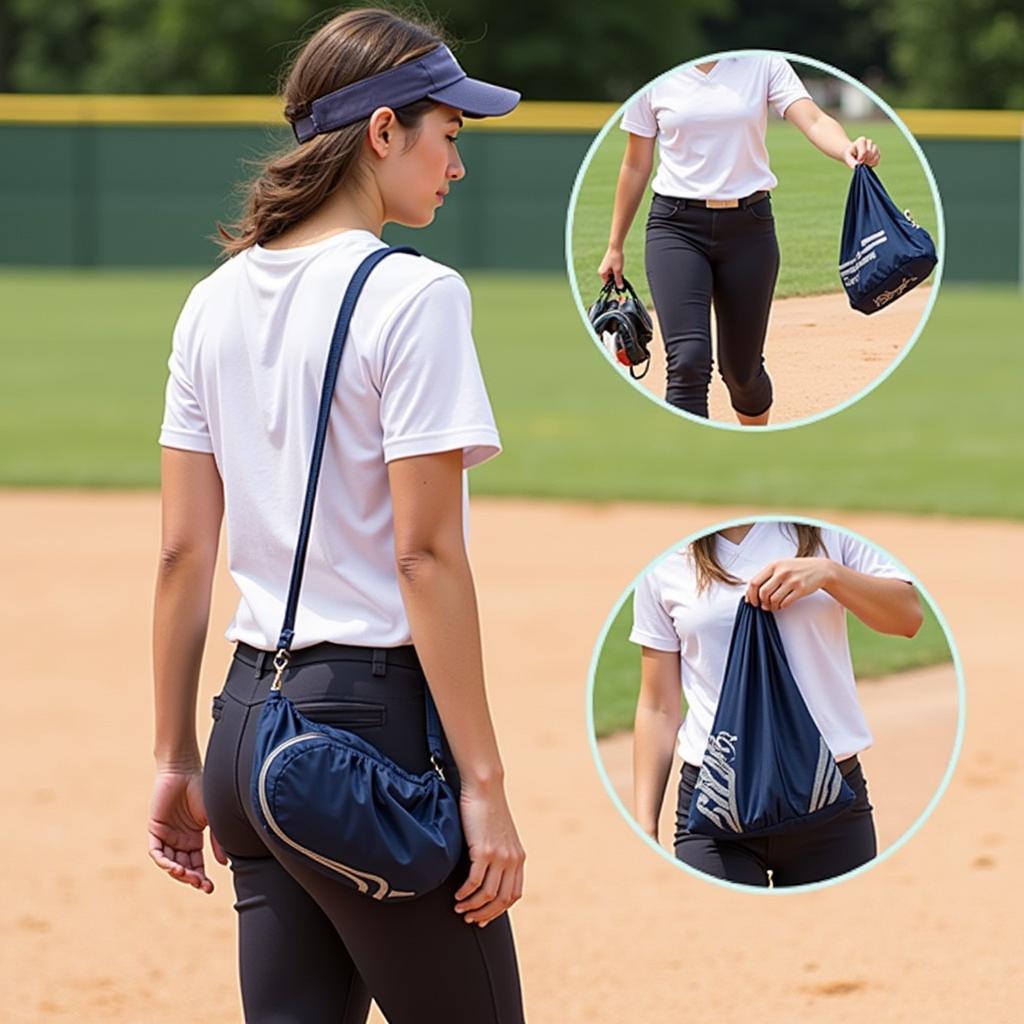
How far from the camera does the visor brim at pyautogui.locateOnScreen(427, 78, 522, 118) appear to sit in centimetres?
240

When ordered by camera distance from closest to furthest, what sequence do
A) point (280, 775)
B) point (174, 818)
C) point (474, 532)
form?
point (280, 775) → point (174, 818) → point (474, 532)

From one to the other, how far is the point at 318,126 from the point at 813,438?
39.7 ft

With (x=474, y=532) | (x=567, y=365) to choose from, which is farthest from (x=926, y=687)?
(x=567, y=365)

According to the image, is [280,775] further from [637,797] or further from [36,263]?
[36,263]

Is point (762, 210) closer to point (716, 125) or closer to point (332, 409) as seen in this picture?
point (716, 125)

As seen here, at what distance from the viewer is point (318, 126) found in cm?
241

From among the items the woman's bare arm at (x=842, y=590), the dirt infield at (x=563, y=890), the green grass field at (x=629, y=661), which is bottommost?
the dirt infield at (x=563, y=890)

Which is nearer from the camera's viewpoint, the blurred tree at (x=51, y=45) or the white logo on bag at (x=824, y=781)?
the white logo on bag at (x=824, y=781)

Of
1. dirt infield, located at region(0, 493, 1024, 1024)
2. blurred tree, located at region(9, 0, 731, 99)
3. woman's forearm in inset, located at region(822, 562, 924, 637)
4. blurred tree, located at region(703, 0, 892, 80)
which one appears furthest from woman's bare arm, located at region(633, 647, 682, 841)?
blurred tree, located at region(703, 0, 892, 80)

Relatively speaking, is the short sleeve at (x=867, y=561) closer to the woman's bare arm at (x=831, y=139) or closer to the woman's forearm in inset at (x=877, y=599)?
the woman's forearm in inset at (x=877, y=599)

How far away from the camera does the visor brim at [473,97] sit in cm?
240

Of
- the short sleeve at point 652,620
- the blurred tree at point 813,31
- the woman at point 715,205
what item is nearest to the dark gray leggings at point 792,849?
the short sleeve at point 652,620

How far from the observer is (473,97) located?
95.5 inches

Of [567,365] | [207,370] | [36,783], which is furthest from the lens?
[567,365]
